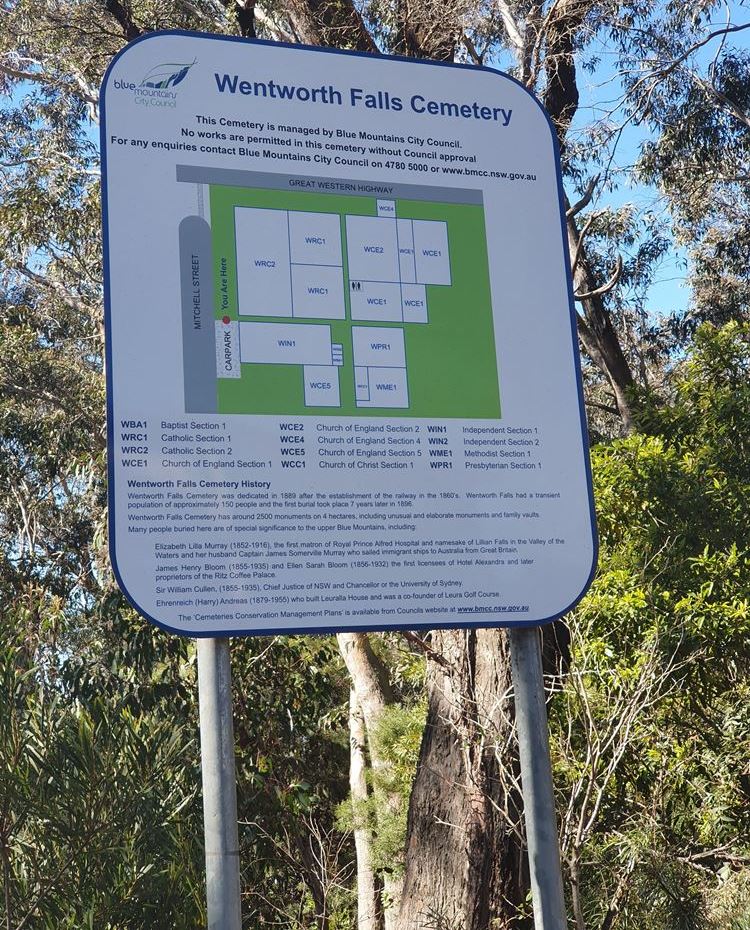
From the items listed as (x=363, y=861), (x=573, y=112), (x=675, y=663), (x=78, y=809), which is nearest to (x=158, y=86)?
(x=78, y=809)

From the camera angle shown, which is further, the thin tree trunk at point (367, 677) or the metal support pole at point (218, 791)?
the thin tree trunk at point (367, 677)

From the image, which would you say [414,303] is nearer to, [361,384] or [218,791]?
[361,384]

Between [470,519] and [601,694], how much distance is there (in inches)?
130

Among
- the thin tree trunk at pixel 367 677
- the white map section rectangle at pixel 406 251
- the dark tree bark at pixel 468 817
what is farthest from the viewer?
the thin tree trunk at pixel 367 677

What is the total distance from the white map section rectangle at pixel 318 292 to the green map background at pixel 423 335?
2 centimetres

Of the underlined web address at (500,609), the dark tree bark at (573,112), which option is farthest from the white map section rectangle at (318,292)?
the dark tree bark at (573,112)

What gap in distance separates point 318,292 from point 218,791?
1161mm

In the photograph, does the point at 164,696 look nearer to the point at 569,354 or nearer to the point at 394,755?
the point at 394,755

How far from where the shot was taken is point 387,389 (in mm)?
2744

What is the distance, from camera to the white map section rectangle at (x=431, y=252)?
9.50 ft

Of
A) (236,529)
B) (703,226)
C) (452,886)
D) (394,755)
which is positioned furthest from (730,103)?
(236,529)

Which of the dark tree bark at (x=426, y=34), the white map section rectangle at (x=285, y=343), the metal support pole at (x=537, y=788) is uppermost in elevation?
the dark tree bark at (x=426, y=34)

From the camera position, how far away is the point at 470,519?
2.74 m

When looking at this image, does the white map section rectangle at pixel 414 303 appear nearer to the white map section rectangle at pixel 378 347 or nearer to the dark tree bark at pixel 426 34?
the white map section rectangle at pixel 378 347
